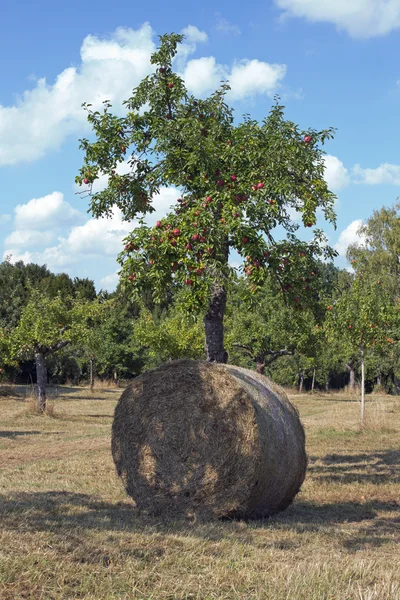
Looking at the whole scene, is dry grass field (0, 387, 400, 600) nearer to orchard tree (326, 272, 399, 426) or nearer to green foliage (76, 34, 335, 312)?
green foliage (76, 34, 335, 312)

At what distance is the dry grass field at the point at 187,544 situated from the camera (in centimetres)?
515

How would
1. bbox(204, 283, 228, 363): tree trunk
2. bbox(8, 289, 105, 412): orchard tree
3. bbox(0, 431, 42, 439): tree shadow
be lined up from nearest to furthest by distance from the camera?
bbox(204, 283, 228, 363): tree trunk
bbox(0, 431, 42, 439): tree shadow
bbox(8, 289, 105, 412): orchard tree

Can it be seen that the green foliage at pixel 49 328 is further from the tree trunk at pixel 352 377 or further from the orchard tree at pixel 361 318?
the tree trunk at pixel 352 377

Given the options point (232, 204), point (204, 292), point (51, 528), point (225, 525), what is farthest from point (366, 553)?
point (232, 204)

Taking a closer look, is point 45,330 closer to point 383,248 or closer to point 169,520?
point 169,520

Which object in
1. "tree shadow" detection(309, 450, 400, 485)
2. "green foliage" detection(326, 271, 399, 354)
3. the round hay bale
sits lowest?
"tree shadow" detection(309, 450, 400, 485)

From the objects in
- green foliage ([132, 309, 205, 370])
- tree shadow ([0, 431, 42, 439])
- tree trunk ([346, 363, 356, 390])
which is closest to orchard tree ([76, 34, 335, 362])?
tree shadow ([0, 431, 42, 439])

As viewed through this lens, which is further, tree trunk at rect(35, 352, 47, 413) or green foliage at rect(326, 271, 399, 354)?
tree trunk at rect(35, 352, 47, 413)

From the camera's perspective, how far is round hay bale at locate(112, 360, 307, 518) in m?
8.55

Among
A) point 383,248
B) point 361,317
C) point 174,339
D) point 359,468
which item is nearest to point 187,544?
point 359,468

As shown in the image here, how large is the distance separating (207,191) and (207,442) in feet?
15.5

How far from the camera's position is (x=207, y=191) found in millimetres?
11625

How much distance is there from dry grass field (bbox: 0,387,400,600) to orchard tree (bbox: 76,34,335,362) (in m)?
3.52

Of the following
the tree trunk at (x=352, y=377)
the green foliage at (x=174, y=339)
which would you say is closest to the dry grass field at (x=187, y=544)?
the green foliage at (x=174, y=339)
